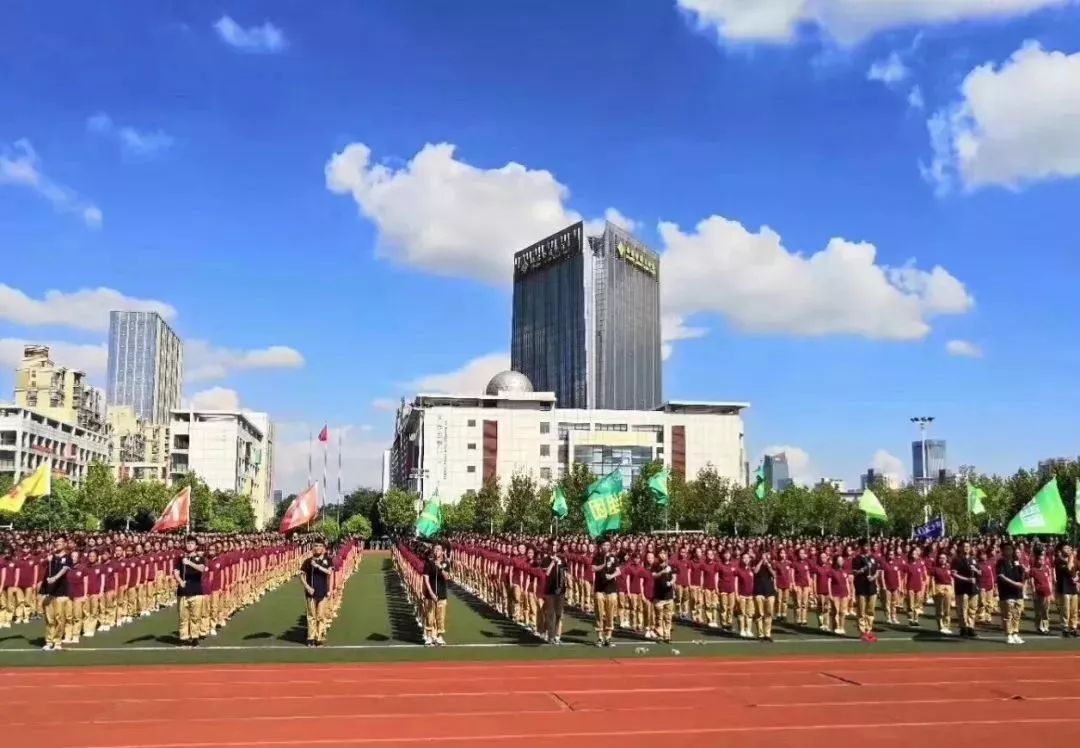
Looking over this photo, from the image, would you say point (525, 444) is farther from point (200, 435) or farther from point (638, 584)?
point (638, 584)

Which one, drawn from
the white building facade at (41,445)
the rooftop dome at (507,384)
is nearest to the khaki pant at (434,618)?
the white building facade at (41,445)

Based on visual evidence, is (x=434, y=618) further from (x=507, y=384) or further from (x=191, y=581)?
(x=507, y=384)

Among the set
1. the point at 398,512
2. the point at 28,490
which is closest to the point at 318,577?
the point at 28,490

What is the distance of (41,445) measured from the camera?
98875 millimetres

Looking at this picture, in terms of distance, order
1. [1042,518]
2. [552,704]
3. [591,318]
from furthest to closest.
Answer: [591,318] → [1042,518] → [552,704]

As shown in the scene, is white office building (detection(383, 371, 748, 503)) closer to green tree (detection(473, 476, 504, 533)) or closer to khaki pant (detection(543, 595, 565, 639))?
green tree (detection(473, 476, 504, 533))

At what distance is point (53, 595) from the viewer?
54.9ft

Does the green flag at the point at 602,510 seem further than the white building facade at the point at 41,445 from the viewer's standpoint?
No

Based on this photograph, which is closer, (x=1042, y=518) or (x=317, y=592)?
(x=317, y=592)

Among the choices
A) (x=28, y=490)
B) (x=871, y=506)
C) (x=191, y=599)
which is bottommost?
(x=191, y=599)

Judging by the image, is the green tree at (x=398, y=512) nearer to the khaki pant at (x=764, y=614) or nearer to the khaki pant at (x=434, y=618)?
the khaki pant at (x=434, y=618)

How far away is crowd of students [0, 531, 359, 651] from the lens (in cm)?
1727

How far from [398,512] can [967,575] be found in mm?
83071

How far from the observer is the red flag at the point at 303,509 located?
2556 centimetres
